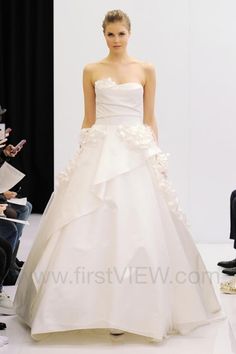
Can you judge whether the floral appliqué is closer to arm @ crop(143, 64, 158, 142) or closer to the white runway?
arm @ crop(143, 64, 158, 142)

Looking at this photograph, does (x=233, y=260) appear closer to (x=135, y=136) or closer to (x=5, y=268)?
(x=135, y=136)

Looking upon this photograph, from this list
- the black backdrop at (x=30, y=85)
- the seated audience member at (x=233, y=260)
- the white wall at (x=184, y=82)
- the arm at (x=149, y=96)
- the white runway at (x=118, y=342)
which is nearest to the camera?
the white runway at (x=118, y=342)

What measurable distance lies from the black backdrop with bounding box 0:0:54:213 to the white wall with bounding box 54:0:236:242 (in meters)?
1.69

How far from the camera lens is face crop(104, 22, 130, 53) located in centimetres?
359

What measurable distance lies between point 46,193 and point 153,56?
2.53m

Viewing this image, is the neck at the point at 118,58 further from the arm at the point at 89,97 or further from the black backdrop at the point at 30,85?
the black backdrop at the point at 30,85

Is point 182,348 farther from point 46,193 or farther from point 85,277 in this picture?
point 46,193

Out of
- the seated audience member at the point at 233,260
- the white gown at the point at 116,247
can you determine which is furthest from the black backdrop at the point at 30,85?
the white gown at the point at 116,247

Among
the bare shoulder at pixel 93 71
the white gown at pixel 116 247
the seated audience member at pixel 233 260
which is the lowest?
the seated audience member at pixel 233 260

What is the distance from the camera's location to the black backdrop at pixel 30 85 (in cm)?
737

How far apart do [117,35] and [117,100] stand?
0.33 meters

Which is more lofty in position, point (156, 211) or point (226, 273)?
point (156, 211)

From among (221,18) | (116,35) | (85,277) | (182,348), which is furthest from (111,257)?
(221,18)

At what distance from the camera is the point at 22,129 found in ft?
25.0
